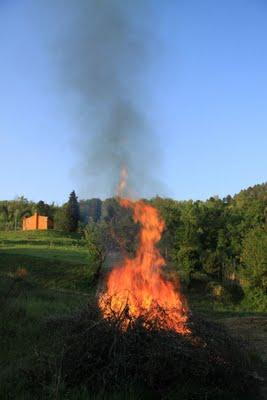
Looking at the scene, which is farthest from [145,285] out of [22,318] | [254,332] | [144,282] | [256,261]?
[256,261]

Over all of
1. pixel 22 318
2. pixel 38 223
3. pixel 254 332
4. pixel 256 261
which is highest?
pixel 38 223

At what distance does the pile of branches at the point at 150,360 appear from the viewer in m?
6.45

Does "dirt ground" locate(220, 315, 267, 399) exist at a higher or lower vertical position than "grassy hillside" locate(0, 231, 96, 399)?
lower

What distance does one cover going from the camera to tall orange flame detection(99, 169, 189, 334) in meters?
7.67

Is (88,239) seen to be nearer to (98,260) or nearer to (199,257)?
(98,260)

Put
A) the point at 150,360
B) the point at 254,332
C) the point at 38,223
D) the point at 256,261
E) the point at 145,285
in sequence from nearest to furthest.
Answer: the point at 150,360 < the point at 145,285 < the point at 254,332 < the point at 256,261 < the point at 38,223

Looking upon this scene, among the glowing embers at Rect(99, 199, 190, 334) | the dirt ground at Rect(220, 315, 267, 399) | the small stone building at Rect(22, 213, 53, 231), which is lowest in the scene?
the dirt ground at Rect(220, 315, 267, 399)

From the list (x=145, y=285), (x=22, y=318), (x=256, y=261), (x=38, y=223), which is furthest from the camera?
(x=38, y=223)

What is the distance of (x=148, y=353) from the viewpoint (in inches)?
261

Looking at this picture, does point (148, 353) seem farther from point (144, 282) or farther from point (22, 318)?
point (22, 318)

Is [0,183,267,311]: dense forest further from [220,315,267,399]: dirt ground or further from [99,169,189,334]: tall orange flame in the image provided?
[99,169,189,334]: tall orange flame

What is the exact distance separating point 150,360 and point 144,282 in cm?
206

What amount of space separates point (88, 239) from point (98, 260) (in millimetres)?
1836

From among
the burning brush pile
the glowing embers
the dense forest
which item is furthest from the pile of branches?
the dense forest
